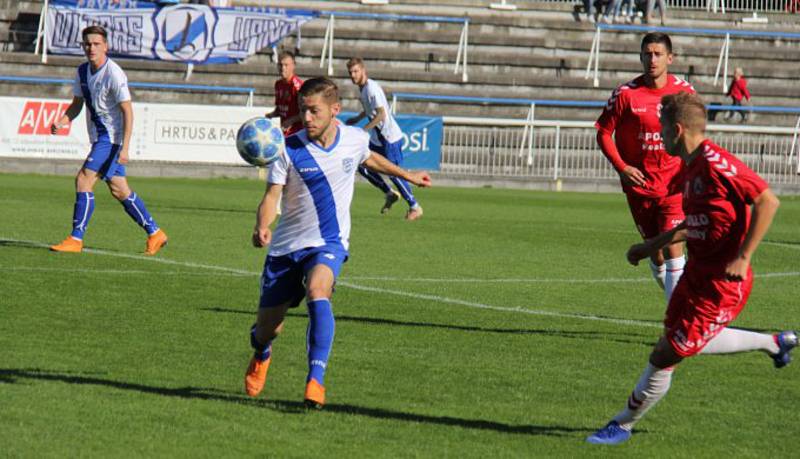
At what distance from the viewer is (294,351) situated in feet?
26.8

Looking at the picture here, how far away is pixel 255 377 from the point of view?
678 centimetres

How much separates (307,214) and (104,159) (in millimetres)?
6878


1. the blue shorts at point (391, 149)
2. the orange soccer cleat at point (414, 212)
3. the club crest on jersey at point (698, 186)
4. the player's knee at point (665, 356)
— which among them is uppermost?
the club crest on jersey at point (698, 186)

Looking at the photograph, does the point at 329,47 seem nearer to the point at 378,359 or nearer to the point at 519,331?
the point at 519,331

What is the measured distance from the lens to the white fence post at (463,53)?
32719mm

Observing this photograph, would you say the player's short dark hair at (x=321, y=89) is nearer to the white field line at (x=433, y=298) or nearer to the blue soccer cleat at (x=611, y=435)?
the blue soccer cleat at (x=611, y=435)

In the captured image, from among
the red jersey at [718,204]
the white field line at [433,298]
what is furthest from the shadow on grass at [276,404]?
the white field line at [433,298]

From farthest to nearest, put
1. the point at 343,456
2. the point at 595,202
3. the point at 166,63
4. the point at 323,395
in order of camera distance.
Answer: the point at 166,63, the point at 595,202, the point at 323,395, the point at 343,456

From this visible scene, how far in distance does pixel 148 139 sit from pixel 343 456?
73.3 ft

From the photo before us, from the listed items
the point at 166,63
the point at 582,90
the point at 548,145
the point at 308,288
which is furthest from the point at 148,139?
the point at 308,288

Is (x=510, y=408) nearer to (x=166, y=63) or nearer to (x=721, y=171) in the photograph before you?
(x=721, y=171)

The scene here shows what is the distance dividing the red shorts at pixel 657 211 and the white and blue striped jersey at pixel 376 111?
340 inches

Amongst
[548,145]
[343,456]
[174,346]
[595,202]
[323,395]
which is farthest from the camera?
[548,145]

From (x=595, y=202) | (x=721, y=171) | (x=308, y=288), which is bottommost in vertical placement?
(x=595, y=202)
